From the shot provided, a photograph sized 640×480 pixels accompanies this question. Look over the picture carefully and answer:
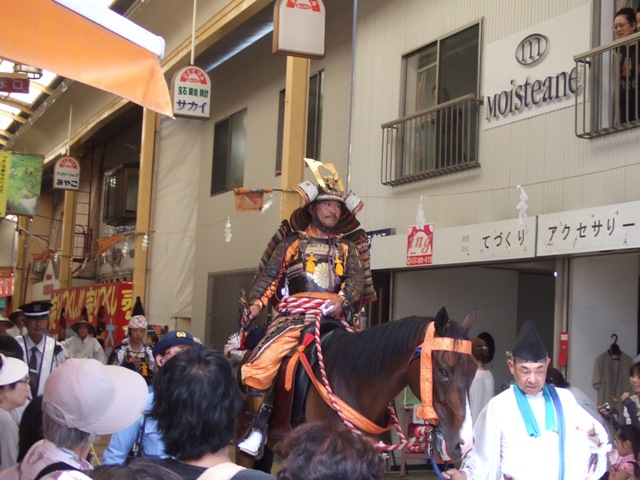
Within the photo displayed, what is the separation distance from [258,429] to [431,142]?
615cm

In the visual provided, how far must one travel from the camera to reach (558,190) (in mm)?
9141

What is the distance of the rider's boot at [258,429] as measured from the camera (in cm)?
598

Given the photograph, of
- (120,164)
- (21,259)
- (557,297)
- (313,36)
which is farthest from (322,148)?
(21,259)

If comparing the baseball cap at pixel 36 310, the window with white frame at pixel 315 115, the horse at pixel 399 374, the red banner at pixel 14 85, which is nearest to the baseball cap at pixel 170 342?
the horse at pixel 399 374

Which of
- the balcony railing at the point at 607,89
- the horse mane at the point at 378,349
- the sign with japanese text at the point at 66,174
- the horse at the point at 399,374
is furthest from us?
the sign with japanese text at the point at 66,174

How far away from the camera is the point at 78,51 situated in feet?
14.0

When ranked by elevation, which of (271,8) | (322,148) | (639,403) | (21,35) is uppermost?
(271,8)

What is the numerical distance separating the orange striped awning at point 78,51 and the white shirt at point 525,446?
240 cm

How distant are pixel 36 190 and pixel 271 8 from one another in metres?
7.93

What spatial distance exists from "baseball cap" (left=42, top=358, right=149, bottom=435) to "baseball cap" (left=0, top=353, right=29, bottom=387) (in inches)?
56.6

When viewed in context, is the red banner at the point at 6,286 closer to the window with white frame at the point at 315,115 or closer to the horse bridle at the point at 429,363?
A: the window with white frame at the point at 315,115

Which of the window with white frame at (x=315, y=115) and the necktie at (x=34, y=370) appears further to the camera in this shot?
the window with white frame at (x=315, y=115)

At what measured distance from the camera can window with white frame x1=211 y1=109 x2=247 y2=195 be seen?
1727 cm

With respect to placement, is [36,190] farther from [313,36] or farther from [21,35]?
[21,35]
